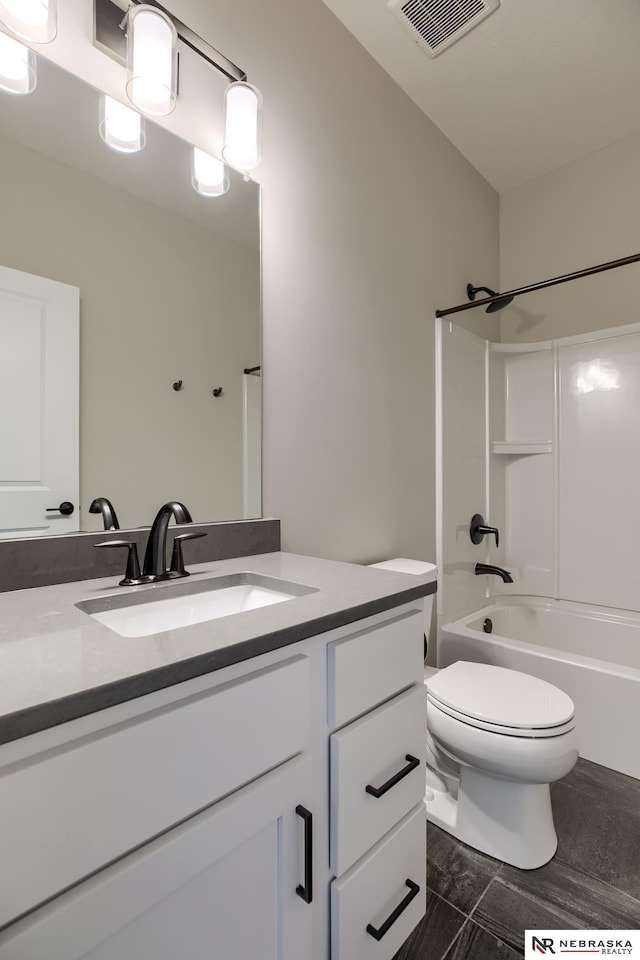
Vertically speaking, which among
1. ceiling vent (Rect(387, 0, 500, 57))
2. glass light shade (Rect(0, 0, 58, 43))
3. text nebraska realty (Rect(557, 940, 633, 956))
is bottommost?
text nebraska realty (Rect(557, 940, 633, 956))

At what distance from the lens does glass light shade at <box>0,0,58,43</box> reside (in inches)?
38.4

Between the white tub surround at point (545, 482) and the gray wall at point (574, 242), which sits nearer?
the white tub surround at point (545, 482)

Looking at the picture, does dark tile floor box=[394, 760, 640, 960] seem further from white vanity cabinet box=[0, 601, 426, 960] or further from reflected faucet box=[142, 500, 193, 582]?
reflected faucet box=[142, 500, 193, 582]

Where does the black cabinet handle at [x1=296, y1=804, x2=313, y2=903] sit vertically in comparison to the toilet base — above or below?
above

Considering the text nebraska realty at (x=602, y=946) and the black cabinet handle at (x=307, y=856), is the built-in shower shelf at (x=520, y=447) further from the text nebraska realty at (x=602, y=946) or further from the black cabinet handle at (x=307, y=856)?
the black cabinet handle at (x=307, y=856)

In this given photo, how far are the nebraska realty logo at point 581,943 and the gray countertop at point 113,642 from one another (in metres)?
0.88

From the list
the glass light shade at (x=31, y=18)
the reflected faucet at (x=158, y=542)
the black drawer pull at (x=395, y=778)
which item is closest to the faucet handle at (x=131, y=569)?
the reflected faucet at (x=158, y=542)

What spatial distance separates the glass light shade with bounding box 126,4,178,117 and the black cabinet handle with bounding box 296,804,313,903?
→ 155 centimetres

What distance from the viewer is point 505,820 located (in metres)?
1.38

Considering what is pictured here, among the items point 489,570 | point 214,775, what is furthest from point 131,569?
point 489,570

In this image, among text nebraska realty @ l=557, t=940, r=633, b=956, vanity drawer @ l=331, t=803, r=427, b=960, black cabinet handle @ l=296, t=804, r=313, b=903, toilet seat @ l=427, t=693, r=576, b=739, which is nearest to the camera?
black cabinet handle @ l=296, t=804, r=313, b=903

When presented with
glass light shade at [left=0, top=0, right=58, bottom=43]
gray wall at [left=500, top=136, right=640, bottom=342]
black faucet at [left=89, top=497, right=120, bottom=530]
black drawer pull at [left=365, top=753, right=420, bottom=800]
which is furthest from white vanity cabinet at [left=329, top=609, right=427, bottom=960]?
gray wall at [left=500, top=136, right=640, bottom=342]

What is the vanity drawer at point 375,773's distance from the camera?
0.85 m

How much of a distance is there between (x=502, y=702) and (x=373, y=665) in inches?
28.4
